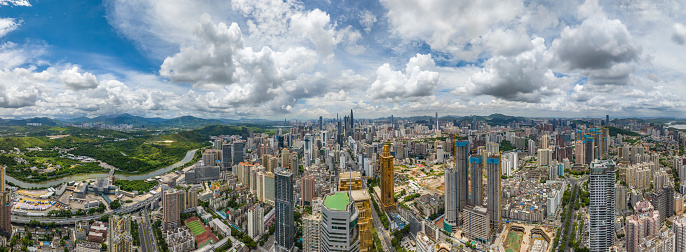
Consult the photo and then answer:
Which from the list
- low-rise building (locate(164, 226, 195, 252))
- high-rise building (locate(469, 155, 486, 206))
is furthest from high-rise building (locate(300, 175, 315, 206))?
high-rise building (locate(469, 155, 486, 206))

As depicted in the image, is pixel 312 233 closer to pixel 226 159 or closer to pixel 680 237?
pixel 680 237

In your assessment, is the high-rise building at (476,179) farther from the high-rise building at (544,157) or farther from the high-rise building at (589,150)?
the high-rise building at (589,150)

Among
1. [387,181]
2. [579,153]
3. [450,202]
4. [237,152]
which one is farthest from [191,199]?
[579,153]

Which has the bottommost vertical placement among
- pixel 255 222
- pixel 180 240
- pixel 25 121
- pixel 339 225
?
pixel 180 240

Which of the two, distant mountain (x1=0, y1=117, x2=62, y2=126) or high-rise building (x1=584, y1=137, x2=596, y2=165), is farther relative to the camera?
distant mountain (x1=0, y1=117, x2=62, y2=126)

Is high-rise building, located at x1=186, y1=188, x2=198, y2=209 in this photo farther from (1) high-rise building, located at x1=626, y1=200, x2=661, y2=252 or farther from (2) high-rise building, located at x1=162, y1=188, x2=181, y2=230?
(1) high-rise building, located at x1=626, y1=200, x2=661, y2=252

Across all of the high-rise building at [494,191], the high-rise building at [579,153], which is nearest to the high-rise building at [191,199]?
the high-rise building at [494,191]
